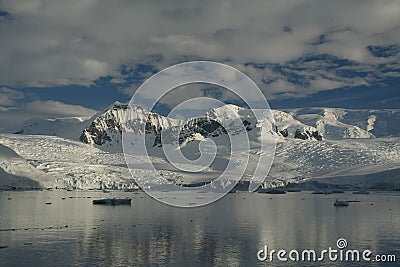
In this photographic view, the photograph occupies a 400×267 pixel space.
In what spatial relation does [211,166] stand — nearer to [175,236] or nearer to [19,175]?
[19,175]

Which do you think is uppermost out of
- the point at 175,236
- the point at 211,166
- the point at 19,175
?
the point at 211,166

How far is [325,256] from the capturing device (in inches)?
1382

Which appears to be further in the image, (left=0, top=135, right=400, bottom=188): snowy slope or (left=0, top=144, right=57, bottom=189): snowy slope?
(left=0, top=135, right=400, bottom=188): snowy slope

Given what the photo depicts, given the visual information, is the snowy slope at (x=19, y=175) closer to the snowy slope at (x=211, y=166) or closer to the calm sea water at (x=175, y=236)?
the snowy slope at (x=211, y=166)

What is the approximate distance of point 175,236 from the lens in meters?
43.9

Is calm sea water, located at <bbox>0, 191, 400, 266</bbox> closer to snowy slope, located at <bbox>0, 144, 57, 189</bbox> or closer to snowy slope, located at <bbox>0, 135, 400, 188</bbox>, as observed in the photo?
snowy slope, located at <bbox>0, 144, 57, 189</bbox>

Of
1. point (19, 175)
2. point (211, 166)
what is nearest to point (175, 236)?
point (19, 175)

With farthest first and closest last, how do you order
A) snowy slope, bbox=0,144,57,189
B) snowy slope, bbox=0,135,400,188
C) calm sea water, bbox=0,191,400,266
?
snowy slope, bbox=0,135,400,188, snowy slope, bbox=0,144,57,189, calm sea water, bbox=0,191,400,266

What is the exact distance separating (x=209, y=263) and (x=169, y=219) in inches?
1057

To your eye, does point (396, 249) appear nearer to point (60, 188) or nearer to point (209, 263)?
point (209, 263)

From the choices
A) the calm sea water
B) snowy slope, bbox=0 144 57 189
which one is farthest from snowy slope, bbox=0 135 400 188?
the calm sea water

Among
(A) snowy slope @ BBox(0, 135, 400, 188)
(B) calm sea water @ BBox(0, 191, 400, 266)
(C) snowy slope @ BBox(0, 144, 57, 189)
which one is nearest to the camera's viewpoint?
(B) calm sea water @ BBox(0, 191, 400, 266)

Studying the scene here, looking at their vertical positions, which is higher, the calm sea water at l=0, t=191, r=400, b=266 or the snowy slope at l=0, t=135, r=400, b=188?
the snowy slope at l=0, t=135, r=400, b=188

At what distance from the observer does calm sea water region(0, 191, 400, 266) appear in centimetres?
3353
